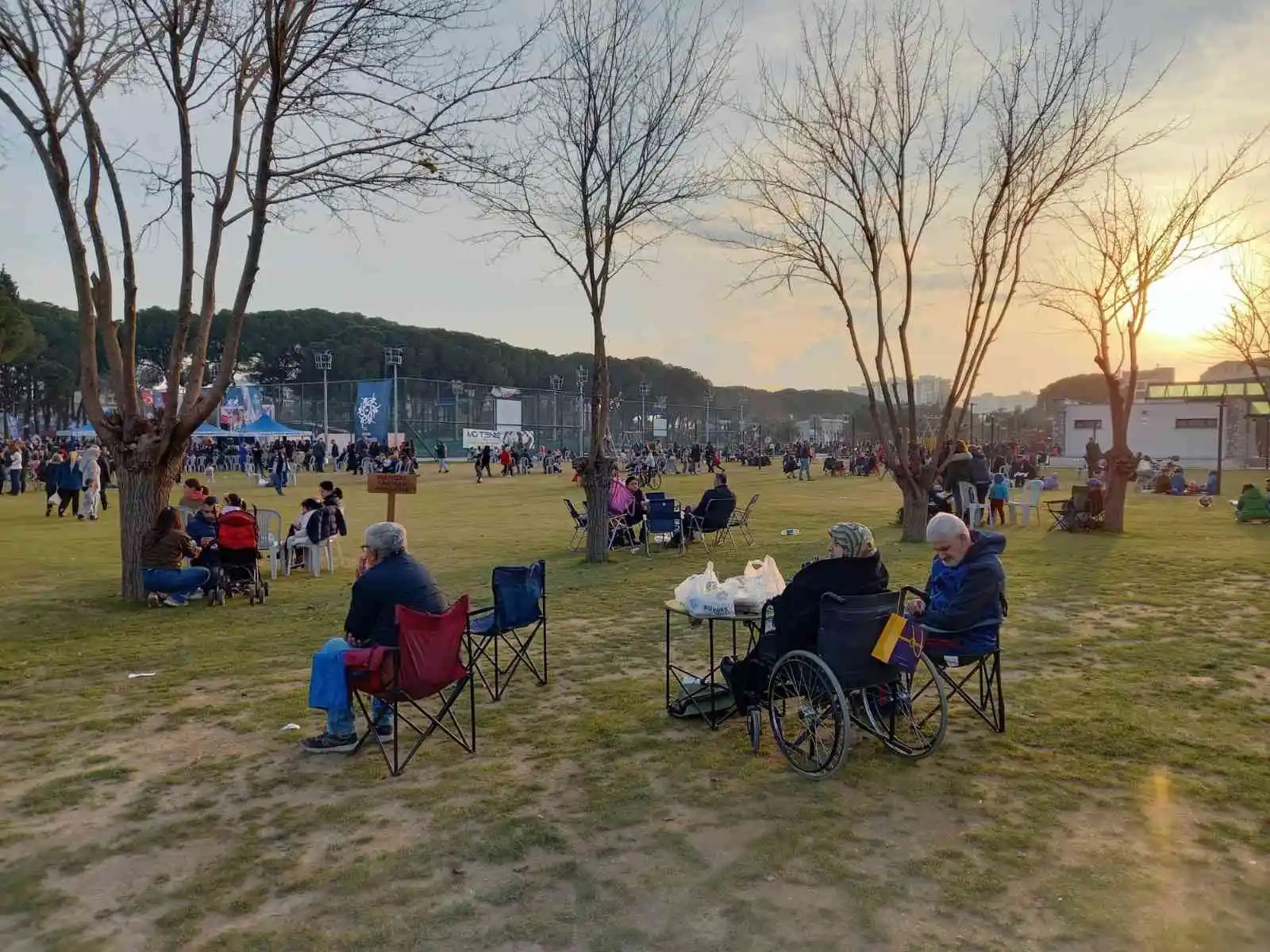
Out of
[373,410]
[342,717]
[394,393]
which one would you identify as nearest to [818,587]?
A: [342,717]

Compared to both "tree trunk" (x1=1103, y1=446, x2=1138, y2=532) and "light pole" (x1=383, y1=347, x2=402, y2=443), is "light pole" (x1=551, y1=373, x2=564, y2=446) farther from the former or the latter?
"tree trunk" (x1=1103, y1=446, x2=1138, y2=532)

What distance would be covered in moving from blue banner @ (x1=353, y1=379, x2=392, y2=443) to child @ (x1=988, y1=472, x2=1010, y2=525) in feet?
96.5

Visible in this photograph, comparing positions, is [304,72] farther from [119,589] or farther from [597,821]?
[597,821]

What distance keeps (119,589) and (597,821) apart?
25.4ft

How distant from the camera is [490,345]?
82.3 meters

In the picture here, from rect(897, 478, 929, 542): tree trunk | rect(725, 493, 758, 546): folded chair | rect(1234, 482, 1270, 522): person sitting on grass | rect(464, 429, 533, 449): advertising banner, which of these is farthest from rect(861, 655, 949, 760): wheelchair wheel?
rect(464, 429, 533, 449): advertising banner

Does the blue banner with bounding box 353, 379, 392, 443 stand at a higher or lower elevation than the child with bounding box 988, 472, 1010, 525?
higher

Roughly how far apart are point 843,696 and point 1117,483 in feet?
42.5

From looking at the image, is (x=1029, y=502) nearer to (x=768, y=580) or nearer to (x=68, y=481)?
(x=768, y=580)

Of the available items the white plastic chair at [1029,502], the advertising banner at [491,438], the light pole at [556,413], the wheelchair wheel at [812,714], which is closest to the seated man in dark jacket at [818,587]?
the wheelchair wheel at [812,714]

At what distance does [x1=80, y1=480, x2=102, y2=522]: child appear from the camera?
57.0 ft

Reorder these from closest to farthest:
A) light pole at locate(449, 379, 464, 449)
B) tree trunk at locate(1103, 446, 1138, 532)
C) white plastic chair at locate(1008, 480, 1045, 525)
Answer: tree trunk at locate(1103, 446, 1138, 532) < white plastic chair at locate(1008, 480, 1045, 525) < light pole at locate(449, 379, 464, 449)

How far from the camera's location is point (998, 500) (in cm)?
1655

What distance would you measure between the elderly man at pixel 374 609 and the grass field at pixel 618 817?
16 centimetres
